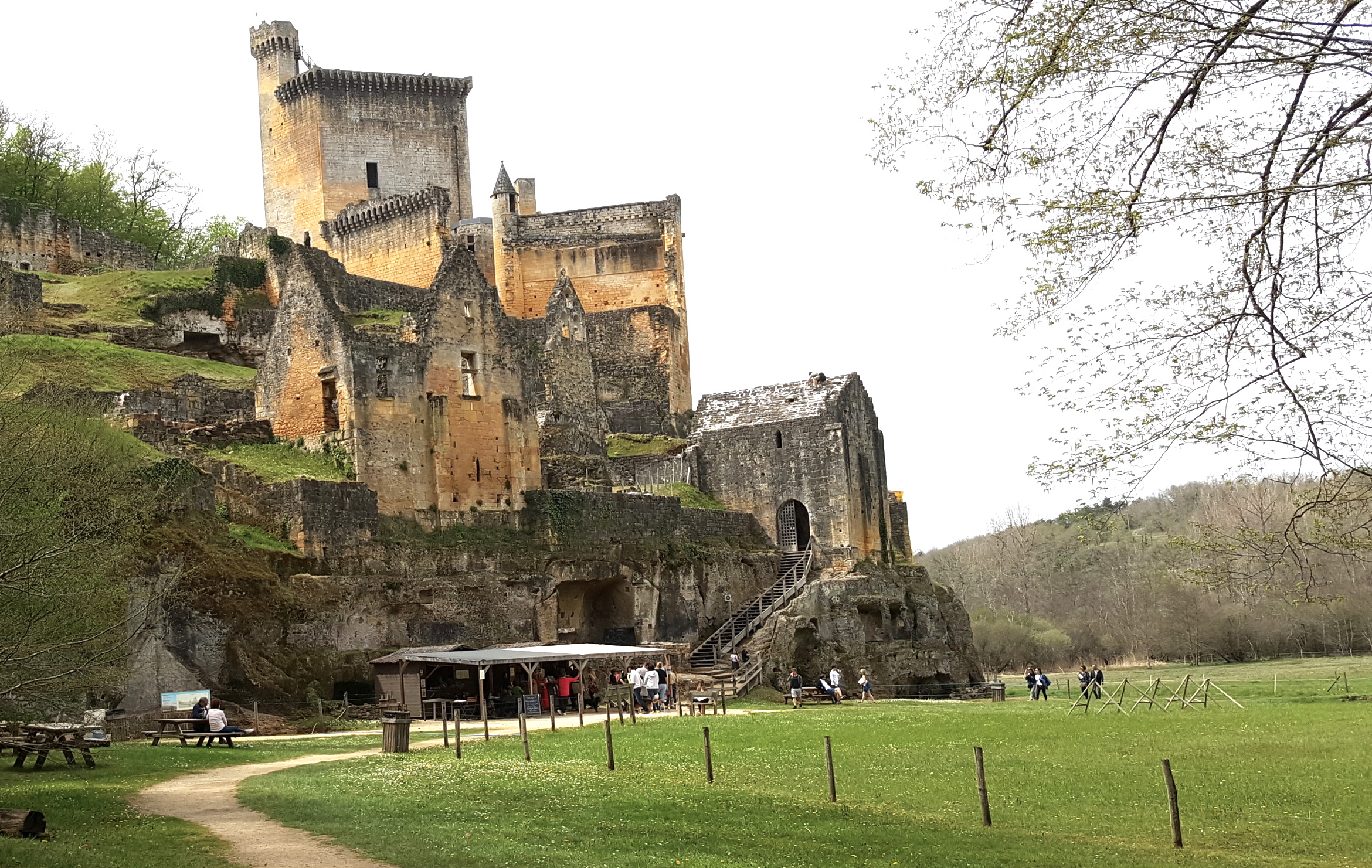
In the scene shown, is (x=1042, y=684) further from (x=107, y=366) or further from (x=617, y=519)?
(x=107, y=366)

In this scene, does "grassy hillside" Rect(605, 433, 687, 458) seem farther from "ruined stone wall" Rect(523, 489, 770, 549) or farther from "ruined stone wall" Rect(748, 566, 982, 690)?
"ruined stone wall" Rect(748, 566, 982, 690)

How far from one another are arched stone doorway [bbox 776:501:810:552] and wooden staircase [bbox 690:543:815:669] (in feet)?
1.36

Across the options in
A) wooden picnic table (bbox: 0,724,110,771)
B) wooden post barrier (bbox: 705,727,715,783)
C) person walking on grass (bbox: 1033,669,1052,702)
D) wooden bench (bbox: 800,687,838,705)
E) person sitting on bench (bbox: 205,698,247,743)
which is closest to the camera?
wooden post barrier (bbox: 705,727,715,783)

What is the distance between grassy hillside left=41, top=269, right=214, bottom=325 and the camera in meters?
44.7

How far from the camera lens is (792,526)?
47781 millimetres

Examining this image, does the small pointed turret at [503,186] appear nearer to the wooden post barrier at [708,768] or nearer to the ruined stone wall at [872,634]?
the ruined stone wall at [872,634]

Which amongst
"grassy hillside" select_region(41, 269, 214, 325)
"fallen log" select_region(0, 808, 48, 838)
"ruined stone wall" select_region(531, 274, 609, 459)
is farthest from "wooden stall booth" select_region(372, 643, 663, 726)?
"grassy hillside" select_region(41, 269, 214, 325)

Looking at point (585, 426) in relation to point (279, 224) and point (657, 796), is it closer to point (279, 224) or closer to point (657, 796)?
point (279, 224)

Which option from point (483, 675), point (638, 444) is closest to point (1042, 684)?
point (483, 675)

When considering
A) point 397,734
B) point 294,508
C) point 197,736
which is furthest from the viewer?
point 294,508

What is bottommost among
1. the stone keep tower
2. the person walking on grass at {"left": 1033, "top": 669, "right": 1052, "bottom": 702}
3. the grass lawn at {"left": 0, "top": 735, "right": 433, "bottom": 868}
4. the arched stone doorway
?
the person walking on grass at {"left": 1033, "top": 669, "right": 1052, "bottom": 702}

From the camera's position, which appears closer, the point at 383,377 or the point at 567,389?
the point at 383,377

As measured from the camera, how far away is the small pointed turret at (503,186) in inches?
2510

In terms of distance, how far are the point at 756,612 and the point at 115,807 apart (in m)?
29.2
